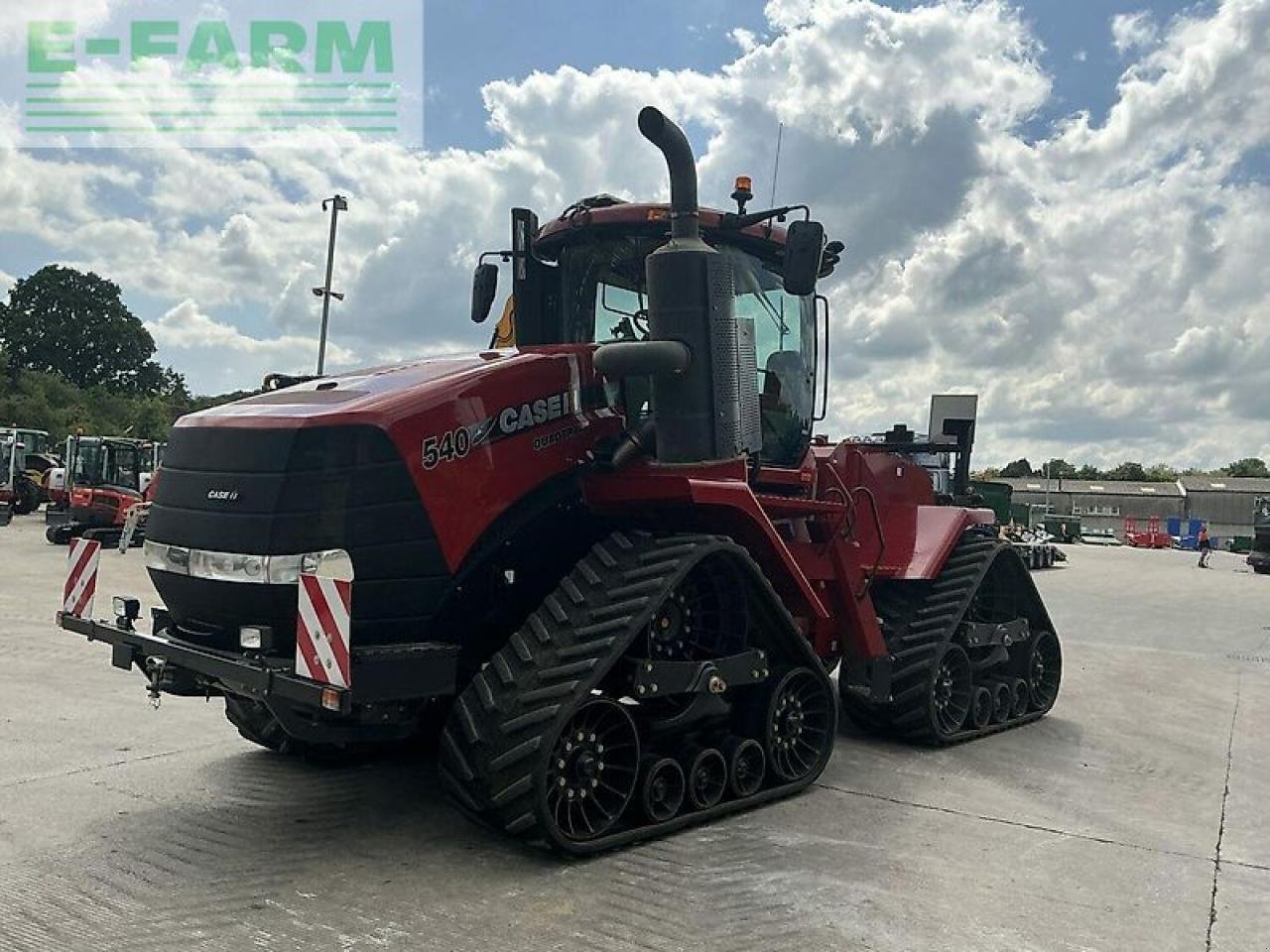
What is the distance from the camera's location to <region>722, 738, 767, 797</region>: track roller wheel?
529cm

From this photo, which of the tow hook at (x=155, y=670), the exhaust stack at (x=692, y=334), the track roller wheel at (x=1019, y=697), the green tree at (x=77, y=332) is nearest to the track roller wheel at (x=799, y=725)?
the exhaust stack at (x=692, y=334)

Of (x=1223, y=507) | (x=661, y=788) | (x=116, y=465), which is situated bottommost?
(x=661, y=788)

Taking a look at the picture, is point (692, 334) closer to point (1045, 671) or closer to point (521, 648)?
point (521, 648)

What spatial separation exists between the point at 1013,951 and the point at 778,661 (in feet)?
6.84

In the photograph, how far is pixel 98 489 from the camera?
911 inches

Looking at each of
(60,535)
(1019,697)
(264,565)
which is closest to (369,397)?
(264,565)

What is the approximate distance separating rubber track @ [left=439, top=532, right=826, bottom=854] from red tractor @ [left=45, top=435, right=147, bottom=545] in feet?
60.5

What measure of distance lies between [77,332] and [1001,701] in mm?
78598

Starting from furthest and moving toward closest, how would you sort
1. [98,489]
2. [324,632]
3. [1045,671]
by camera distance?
[98,489], [1045,671], [324,632]

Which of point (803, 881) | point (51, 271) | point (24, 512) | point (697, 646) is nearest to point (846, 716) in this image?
point (697, 646)

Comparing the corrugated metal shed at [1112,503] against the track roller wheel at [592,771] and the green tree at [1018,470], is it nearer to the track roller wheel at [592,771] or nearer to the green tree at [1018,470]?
the green tree at [1018,470]

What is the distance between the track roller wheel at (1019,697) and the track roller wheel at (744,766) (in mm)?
3175

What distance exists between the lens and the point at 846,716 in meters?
7.78

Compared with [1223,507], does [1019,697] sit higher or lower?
lower
